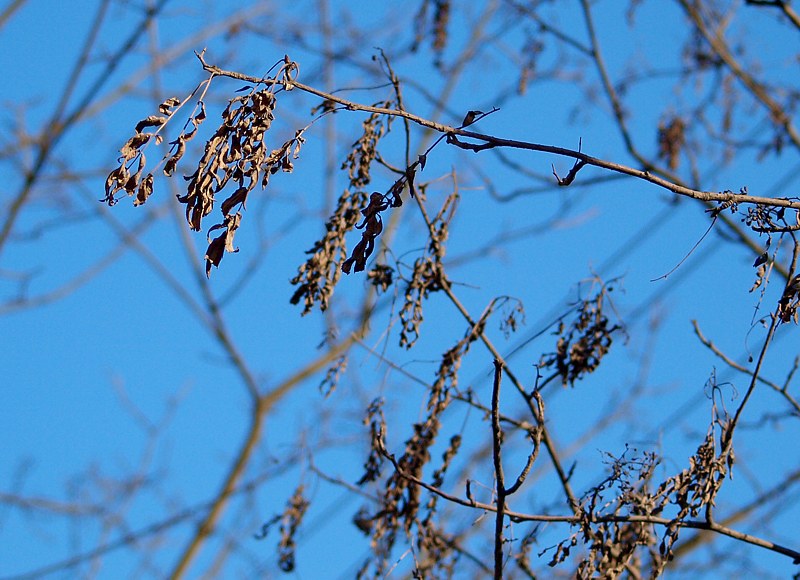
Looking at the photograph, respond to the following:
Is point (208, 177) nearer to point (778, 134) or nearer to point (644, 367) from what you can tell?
point (778, 134)

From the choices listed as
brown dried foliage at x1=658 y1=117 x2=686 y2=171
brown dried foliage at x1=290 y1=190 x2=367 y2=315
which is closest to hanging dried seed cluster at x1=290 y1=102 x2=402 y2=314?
brown dried foliage at x1=290 y1=190 x2=367 y2=315

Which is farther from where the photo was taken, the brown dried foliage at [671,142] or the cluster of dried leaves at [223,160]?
the brown dried foliage at [671,142]

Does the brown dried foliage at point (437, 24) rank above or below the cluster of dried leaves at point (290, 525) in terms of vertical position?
above

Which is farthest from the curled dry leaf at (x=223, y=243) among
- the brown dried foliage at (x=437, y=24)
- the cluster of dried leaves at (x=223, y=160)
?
the brown dried foliage at (x=437, y=24)

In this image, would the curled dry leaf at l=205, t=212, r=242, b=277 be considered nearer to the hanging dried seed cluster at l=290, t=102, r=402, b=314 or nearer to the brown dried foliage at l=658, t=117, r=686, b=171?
the hanging dried seed cluster at l=290, t=102, r=402, b=314

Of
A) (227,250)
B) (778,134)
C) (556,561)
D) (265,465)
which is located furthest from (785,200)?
(265,465)

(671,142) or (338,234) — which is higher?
(671,142)

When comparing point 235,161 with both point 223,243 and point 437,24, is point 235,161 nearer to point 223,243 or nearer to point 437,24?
point 223,243

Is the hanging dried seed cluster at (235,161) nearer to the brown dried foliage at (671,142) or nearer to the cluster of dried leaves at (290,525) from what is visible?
the cluster of dried leaves at (290,525)

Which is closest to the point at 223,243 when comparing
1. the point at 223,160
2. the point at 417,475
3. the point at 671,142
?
the point at 223,160

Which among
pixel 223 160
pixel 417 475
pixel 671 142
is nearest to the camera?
pixel 223 160

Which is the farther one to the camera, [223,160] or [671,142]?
[671,142]

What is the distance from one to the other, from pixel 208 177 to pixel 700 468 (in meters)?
1.17

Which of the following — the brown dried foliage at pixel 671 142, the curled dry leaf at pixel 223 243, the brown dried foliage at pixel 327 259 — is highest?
the brown dried foliage at pixel 671 142
